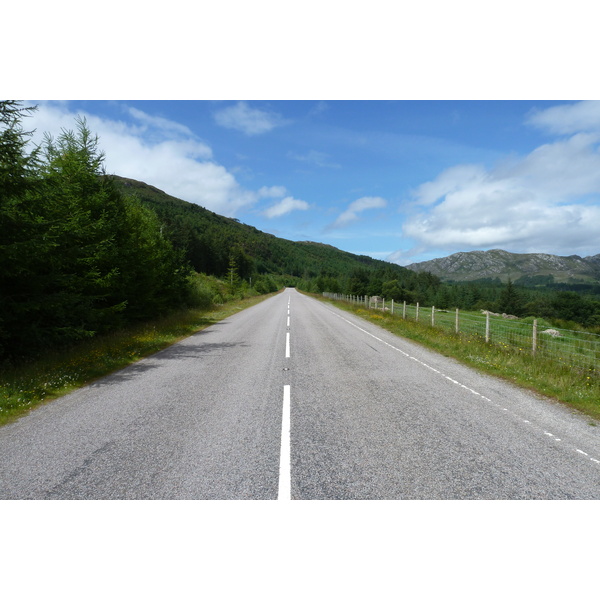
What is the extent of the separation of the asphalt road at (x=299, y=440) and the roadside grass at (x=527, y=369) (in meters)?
0.54

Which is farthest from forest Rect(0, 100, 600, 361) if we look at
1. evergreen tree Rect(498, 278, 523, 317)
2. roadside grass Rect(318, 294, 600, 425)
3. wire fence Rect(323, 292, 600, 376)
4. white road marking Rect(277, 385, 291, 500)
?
evergreen tree Rect(498, 278, 523, 317)

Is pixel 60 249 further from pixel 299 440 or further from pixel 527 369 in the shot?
pixel 527 369

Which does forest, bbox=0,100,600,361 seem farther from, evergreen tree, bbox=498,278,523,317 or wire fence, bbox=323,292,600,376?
evergreen tree, bbox=498,278,523,317

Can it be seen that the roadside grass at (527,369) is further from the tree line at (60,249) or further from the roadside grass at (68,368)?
the tree line at (60,249)

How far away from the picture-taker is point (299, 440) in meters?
4.41

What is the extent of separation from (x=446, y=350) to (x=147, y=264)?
14039mm

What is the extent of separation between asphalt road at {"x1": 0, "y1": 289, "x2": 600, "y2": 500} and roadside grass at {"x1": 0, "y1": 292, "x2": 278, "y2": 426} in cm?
48

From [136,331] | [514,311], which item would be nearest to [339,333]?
[136,331]

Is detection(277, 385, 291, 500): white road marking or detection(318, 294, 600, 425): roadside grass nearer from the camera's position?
detection(277, 385, 291, 500): white road marking

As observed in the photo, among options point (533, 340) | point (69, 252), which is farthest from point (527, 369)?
point (69, 252)

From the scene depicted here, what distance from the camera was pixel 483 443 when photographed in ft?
14.5

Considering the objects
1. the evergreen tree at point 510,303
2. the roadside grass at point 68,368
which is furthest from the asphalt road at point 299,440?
the evergreen tree at point 510,303

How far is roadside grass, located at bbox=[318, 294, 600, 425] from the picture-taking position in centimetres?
655
